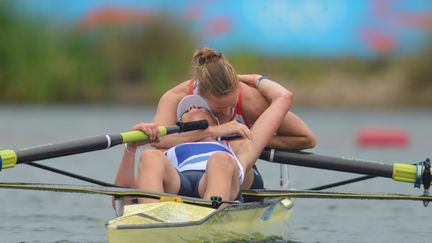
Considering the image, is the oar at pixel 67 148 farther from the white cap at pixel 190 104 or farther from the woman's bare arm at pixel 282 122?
the woman's bare arm at pixel 282 122

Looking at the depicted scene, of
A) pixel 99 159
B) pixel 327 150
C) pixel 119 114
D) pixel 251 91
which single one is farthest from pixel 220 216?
pixel 119 114

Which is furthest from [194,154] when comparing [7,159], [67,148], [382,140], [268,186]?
[382,140]

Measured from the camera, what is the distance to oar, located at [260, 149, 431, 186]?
9602mm

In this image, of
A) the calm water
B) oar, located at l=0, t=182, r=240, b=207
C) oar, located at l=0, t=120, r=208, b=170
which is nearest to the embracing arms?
oar, located at l=0, t=120, r=208, b=170

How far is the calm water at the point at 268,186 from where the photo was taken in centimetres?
1048

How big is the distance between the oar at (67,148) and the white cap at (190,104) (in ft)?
1.32

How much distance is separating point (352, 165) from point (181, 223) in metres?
2.19

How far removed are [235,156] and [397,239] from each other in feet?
6.41

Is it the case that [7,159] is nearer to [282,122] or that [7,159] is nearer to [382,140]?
[282,122]

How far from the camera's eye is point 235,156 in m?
9.03

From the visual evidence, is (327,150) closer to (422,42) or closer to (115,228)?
(115,228)

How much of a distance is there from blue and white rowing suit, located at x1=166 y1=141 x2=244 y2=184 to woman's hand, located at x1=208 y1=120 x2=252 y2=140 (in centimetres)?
9

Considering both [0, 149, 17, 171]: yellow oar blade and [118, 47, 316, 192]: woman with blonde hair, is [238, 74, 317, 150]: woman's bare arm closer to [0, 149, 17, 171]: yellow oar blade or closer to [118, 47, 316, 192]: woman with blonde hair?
[118, 47, 316, 192]: woman with blonde hair

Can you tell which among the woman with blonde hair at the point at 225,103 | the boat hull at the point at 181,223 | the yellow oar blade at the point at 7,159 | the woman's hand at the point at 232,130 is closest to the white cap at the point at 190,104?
the woman with blonde hair at the point at 225,103
